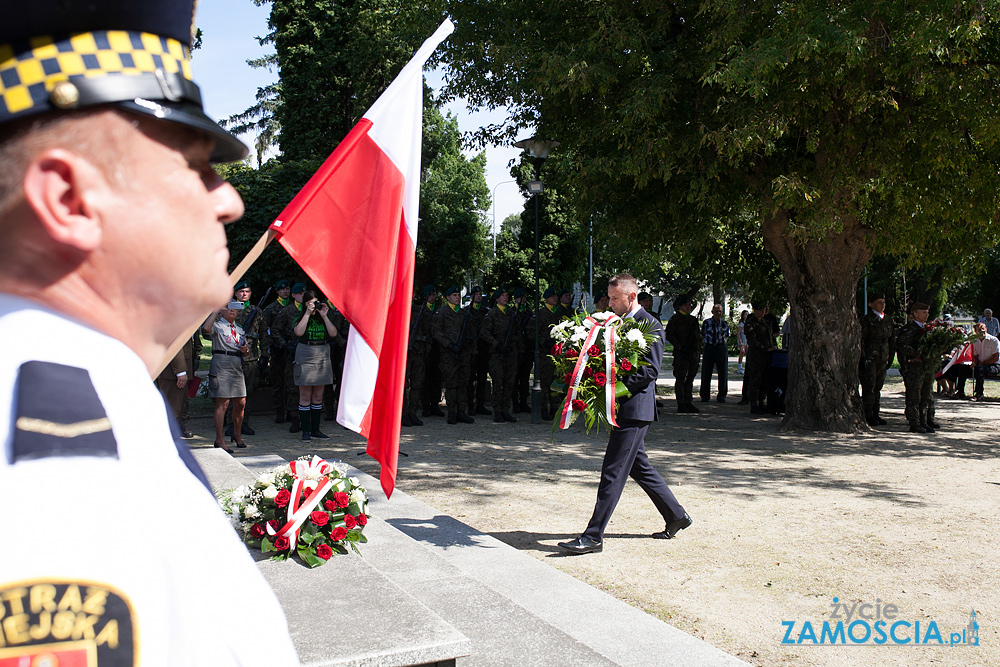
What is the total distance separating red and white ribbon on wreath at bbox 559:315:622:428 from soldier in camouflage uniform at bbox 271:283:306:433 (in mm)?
6178

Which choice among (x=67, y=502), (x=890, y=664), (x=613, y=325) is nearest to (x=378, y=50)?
(x=613, y=325)

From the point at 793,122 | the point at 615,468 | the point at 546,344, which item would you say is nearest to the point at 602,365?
the point at 615,468

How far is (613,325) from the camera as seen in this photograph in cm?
639

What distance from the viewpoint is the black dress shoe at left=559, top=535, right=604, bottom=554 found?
622 centimetres

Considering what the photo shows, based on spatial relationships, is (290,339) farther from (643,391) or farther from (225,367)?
(643,391)

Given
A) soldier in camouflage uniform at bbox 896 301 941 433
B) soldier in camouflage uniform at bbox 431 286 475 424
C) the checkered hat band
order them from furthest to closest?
soldier in camouflage uniform at bbox 431 286 475 424 → soldier in camouflage uniform at bbox 896 301 941 433 → the checkered hat band

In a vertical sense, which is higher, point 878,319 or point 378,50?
point 378,50

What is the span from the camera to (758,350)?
15805mm

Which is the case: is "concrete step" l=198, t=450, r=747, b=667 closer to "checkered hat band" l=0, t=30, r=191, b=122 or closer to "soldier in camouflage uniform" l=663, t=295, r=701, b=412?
"checkered hat band" l=0, t=30, r=191, b=122

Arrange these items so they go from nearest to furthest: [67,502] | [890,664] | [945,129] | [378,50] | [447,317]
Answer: [67,502] < [890,664] < [945,129] < [447,317] < [378,50]

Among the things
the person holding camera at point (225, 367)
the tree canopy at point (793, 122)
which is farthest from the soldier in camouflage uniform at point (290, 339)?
the tree canopy at point (793, 122)

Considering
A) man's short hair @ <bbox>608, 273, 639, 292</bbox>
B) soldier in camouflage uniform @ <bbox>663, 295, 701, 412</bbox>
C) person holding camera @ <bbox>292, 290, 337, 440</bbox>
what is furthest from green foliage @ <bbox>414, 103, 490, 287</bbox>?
man's short hair @ <bbox>608, 273, 639, 292</bbox>

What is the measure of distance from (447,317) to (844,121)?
6834 millimetres

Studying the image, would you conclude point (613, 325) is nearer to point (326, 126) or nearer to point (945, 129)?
point (945, 129)
